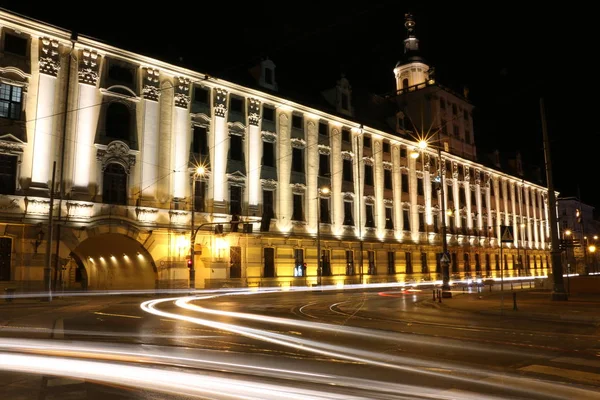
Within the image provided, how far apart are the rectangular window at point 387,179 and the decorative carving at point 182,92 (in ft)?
75.9

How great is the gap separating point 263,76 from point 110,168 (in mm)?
15704

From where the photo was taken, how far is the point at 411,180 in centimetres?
5466

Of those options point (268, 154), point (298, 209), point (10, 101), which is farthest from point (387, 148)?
point (10, 101)

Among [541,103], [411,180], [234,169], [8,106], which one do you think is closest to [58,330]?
[8,106]

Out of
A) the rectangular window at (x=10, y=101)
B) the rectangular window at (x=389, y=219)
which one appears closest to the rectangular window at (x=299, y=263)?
the rectangular window at (x=389, y=219)

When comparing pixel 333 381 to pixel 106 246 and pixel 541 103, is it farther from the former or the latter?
pixel 106 246

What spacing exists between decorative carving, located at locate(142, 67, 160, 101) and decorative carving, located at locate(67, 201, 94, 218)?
8430mm

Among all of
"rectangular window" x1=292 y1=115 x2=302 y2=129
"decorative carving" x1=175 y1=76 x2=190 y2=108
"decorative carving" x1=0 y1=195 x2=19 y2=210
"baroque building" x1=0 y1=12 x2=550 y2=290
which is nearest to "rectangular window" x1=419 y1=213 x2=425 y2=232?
"baroque building" x1=0 y1=12 x2=550 y2=290

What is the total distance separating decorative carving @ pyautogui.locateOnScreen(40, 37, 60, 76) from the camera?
97.1ft

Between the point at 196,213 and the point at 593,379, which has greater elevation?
the point at 196,213

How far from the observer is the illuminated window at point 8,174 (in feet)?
90.8

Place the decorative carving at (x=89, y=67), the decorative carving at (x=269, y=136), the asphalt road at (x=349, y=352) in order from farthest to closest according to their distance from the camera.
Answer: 1. the decorative carving at (x=269, y=136)
2. the decorative carving at (x=89, y=67)
3. the asphalt road at (x=349, y=352)

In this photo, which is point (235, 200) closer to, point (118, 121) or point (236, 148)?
point (236, 148)

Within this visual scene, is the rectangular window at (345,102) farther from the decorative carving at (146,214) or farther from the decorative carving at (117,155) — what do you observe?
the decorative carving at (146,214)
